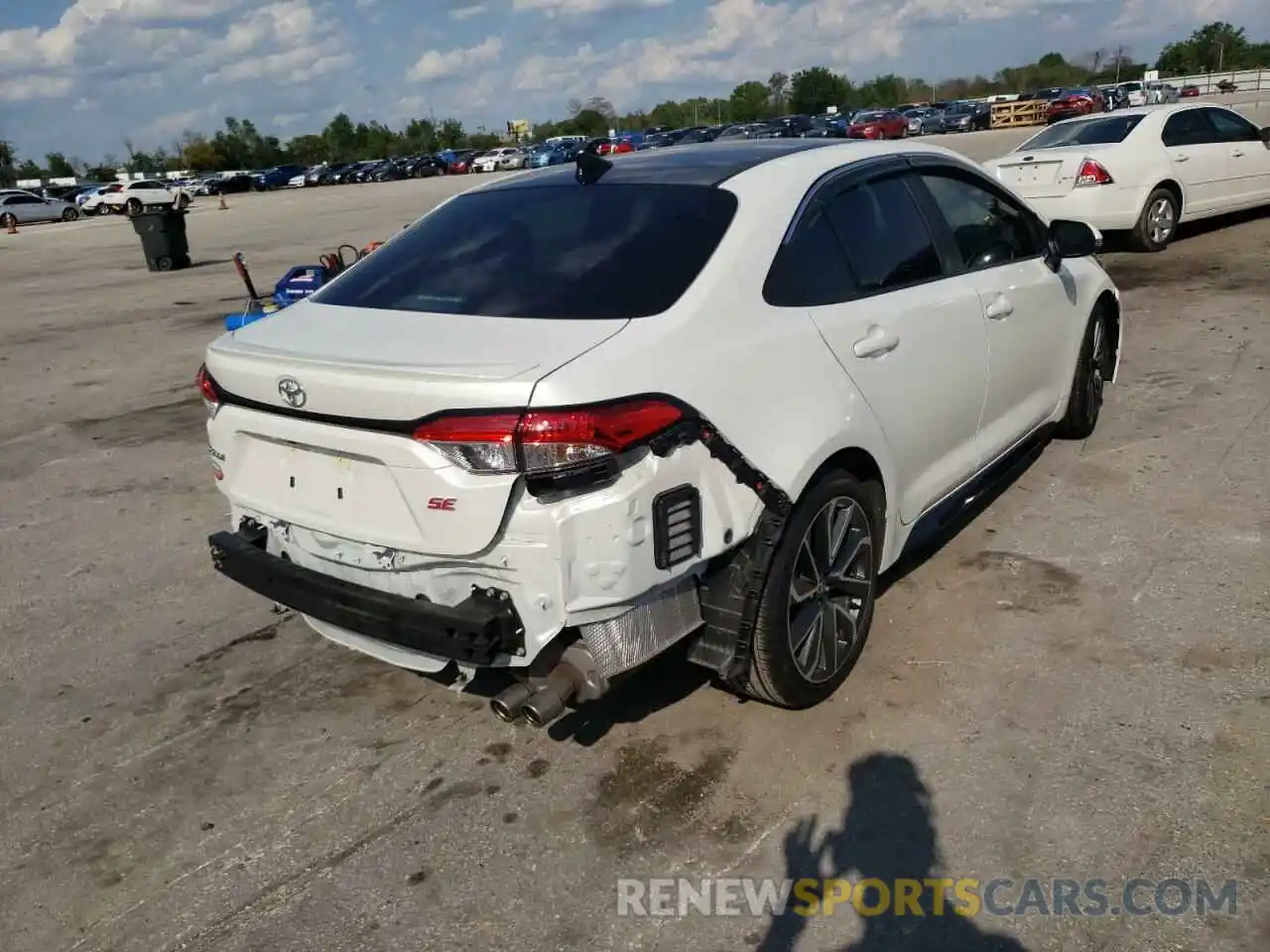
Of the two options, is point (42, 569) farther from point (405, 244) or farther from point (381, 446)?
point (381, 446)

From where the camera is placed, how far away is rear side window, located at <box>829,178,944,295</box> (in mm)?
3580

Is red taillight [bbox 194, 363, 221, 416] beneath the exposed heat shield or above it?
above

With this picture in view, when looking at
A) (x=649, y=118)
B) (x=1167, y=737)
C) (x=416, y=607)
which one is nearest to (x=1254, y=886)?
(x=1167, y=737)

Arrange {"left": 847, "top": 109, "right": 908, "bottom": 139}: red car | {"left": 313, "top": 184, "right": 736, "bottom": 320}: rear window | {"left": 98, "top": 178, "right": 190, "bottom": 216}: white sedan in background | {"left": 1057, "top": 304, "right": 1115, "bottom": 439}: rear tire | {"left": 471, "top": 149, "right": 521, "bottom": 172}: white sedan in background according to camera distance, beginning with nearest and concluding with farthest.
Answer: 1. {"left": 313, "top": 184, "right": 736, "bottom": 320}: rear window
2. {"left": 1057, "top": 304, "right": 1115, "bottom": 439}: rear tire
3. {"left": 847, "top": 109, "right": 908, "bottom": 139}: red car
4. {"left": 98, "top": 178, "right": 190, "bottom": 216}: white sedan in background
5. {"left": 471, "top": 149, "right": 521, "bottom": 172}: white sedan in background

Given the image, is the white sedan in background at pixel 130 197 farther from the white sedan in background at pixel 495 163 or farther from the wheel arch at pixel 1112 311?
the wheel arch at pixel 1112 311

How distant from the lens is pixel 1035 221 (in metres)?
4.84

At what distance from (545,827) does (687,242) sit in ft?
5.77

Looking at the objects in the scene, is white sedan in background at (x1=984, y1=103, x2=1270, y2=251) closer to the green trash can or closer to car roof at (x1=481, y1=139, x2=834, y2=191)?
car roof at (x1=481, y1=139, x2=834, y2=191)

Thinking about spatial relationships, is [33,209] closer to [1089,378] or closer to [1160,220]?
[1160,220]

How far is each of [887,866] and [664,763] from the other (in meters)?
0.76

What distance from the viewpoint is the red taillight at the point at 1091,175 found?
428 inches

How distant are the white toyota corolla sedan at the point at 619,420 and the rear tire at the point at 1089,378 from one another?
5.16ft

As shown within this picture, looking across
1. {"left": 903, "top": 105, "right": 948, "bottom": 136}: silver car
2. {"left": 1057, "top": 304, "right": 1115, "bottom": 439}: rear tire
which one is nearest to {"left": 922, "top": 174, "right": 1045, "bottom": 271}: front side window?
{"left": 1057, "top": 304, "right": 1115, "bottom": 439}: rear tire

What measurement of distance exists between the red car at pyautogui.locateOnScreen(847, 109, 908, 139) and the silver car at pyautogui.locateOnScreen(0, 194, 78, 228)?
1332 inches
